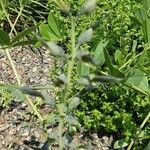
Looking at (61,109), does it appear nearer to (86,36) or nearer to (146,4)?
(86,36)

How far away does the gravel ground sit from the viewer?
1.99 m

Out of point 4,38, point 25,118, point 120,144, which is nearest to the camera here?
point 4,38

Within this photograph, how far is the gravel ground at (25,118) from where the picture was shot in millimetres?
1993

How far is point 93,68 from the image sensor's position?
89 centimetres

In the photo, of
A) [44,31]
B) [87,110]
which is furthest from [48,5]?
A: [44,31]

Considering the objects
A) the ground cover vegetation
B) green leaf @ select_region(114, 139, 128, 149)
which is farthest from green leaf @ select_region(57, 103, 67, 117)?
green leaf @ select_region(114, 139, 128, 149)

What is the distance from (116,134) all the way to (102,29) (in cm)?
60

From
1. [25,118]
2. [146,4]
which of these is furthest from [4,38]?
[25,118]

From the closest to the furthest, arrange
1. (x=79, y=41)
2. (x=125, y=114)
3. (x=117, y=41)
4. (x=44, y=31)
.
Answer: (x=79, y=41), (x=44, y=31), (x=125, y=114), (x=117, y=41)

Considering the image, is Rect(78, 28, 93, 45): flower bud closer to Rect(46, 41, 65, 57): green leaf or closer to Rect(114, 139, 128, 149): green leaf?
Rect(46, 41, 65, 57): green leaf

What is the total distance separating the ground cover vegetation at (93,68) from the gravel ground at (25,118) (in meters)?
0.05

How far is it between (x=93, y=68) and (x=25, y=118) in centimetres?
127

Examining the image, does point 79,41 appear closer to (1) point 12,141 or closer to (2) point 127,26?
(1) point 12,141

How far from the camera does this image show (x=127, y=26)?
98.0 inches
